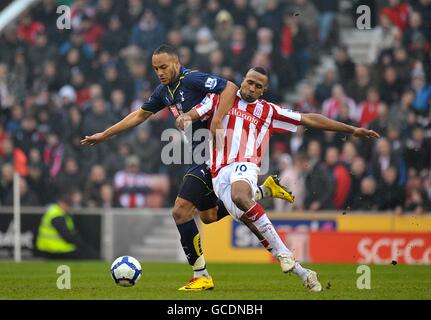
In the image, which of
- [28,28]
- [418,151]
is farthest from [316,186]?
[28,28]

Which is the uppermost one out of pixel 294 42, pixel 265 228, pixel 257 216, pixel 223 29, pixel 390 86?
pixel 223 29

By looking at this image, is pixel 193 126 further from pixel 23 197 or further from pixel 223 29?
pixel 223 29

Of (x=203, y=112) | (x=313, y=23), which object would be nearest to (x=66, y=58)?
(x=313, y=23)

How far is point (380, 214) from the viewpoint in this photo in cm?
1669

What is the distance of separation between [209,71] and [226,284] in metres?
9.06

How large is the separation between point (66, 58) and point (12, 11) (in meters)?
1.69

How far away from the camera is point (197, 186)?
1041cm

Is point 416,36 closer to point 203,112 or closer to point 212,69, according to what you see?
point 212,69

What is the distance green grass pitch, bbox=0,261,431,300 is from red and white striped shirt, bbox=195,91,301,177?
1.33 meters

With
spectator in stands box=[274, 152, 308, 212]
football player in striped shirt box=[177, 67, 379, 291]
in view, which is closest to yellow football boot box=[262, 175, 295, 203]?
football player in striped shirt box=[177, 67, 379, 291]

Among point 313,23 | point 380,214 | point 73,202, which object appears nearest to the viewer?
point 380,214

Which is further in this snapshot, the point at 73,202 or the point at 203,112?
the point at 73,202

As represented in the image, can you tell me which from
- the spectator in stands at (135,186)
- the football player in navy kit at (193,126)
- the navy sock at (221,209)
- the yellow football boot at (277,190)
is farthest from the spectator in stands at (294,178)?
the football player in navy kit at (193,126)

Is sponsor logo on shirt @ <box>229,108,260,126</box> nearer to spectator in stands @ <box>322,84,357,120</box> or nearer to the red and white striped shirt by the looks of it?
the red and white striped shirt
